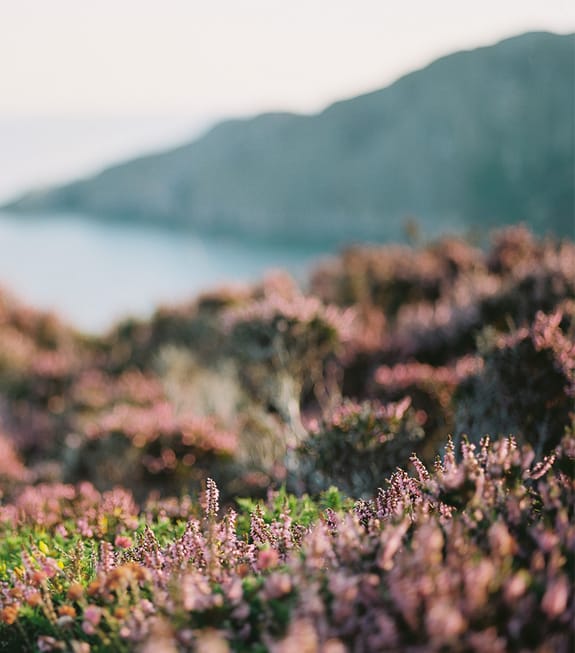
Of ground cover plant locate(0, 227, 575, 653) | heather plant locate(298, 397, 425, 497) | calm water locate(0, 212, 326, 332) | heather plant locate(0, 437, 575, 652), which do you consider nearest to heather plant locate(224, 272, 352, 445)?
ground cover plant locate(0, 227, 575, 653)

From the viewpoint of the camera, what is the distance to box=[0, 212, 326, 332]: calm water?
49956 millimetres

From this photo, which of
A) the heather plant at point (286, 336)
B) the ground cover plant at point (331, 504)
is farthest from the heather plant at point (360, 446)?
the heather plant at point (286, 336)

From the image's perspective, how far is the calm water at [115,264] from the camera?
164 feet

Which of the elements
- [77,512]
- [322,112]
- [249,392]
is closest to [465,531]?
[77,512]

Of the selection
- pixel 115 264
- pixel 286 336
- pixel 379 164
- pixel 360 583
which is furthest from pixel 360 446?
pixel 379 164

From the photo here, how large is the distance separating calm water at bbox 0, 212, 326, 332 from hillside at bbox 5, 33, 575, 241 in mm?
19689

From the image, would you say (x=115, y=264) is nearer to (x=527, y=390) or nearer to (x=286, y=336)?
(x=286, y=336)

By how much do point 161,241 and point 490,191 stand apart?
210ft

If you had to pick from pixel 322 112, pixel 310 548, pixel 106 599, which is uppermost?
pixel 322 112

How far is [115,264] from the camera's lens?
8744cm

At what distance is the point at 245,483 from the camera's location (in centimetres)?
621

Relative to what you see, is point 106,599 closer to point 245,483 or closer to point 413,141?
point 245,483

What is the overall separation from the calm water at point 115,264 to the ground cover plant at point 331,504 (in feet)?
37.6

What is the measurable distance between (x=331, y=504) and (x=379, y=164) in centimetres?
14536
